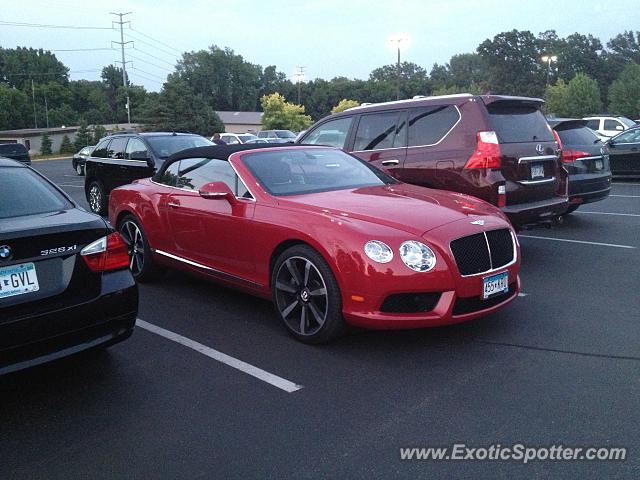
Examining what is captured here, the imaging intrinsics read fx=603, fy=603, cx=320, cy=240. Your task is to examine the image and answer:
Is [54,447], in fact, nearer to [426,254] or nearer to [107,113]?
[426,254]

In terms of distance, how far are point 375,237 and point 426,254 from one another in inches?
14.6

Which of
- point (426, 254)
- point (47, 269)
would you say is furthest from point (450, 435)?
point (47, 269)

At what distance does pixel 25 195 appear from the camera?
164 inches

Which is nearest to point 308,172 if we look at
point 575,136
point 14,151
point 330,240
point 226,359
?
point 330,240

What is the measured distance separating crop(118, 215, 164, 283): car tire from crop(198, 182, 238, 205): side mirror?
1554 mm

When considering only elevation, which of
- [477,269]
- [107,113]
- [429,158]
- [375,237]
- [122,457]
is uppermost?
[107,113]

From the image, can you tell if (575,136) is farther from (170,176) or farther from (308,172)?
(170,176)

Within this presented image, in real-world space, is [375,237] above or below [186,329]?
above

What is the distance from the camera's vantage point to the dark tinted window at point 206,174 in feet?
17.6

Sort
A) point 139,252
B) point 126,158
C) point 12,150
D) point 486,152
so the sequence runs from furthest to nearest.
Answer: point 12,150 < point 126,158 < point 139,252 < point 486,152

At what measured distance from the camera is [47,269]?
3.52 metres

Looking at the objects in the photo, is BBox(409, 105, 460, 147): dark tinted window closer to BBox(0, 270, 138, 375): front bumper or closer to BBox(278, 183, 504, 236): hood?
BBox(278, 183, 504, 236): hood

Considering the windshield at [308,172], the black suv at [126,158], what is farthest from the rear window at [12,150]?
the windshield at [308,172]

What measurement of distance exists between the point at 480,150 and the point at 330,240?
2.80 m
